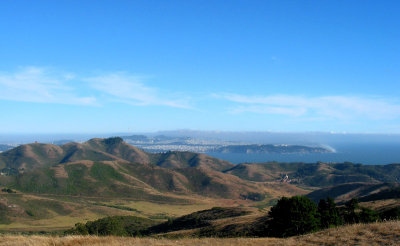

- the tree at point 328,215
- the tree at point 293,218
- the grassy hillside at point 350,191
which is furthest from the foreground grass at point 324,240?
the grassy hillside at point 350,191

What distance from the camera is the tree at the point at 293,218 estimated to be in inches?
1319

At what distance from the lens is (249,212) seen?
75.4 m

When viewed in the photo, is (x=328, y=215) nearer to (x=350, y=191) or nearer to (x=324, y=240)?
(x=324, y=240)

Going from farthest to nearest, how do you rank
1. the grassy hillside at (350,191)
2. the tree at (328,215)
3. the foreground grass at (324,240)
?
the grassy hillside at (350,191) → the tree at (328,215) → the foreground grass at (324,240)

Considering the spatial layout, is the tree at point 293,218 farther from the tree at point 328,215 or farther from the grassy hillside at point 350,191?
the grassy hillside at point 350,191

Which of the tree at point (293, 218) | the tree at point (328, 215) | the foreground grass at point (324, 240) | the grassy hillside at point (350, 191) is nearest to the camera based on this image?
the foreground grass at point (324, 240)

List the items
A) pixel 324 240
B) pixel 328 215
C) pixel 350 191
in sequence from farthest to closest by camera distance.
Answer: pixel 350 191 < pixel 328 215 < pixel 324 240

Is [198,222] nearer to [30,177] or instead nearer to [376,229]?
[376,229]

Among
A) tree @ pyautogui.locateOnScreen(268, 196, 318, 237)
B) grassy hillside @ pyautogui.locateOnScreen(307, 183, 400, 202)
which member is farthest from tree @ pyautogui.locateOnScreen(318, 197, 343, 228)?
grassy hillside @ pyautogui.locateOnScreen(307, 183, 400, 202)

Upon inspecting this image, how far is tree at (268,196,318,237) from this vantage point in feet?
110

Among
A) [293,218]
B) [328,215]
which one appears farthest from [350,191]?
[293,218]

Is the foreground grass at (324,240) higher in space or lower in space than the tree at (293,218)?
higher

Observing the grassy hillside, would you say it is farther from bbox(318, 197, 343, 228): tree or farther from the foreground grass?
the foreground grass

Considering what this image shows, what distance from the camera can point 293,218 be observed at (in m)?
33.9
